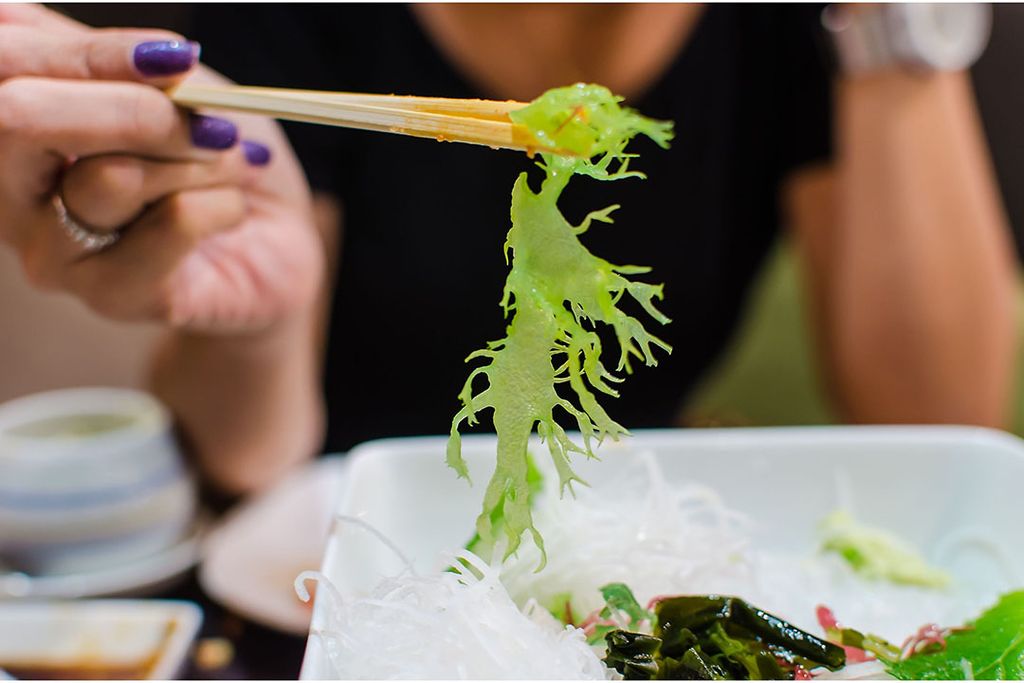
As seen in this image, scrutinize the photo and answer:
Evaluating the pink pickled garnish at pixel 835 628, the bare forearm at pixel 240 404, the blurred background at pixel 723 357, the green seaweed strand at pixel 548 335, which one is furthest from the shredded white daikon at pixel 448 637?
the blurred background at pixel 723 357

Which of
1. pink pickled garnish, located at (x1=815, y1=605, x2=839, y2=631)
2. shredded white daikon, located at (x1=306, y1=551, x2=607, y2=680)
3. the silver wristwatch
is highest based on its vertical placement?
the silver wristwatch

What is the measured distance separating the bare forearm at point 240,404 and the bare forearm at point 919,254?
1066mm

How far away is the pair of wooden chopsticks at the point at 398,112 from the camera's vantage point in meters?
0.55

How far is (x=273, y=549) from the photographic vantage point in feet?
3.50

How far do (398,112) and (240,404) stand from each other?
0.85 metres

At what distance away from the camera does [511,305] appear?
58 centimetres

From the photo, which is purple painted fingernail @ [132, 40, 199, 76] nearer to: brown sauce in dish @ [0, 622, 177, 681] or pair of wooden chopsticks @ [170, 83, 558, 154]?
pair of wooden chopsticks @ [170, 83, 558, 154]

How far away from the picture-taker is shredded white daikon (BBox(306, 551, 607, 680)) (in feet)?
1.72

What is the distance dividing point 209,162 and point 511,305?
1.18 ft

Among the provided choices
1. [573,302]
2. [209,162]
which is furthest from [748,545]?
[209,162]

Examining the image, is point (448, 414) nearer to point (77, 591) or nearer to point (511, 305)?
point (77, 591)

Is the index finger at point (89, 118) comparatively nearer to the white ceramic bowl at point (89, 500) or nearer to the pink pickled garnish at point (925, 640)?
the white ceramic bowl at point (89, 500)

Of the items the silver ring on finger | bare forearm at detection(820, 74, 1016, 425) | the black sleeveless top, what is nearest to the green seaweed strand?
the silver ring on finger

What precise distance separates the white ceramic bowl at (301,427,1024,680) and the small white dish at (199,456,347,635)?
99 mm
